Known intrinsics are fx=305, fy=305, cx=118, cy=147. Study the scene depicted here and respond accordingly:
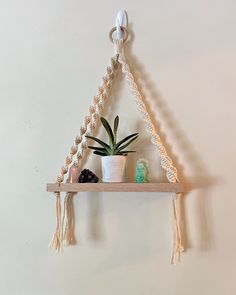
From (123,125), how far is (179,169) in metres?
0.25

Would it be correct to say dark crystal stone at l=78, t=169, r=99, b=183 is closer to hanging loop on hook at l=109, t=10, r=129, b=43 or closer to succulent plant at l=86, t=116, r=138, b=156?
succulent plant at l=86, t=116, r=138, b=156

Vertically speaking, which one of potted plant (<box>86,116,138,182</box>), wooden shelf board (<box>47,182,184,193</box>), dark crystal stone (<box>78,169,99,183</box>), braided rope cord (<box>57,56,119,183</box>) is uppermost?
braided rope cord (<box>57,56,119,183</box>)

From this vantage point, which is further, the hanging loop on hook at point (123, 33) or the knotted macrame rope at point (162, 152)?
the hanging loop on hook at point (123, 33)

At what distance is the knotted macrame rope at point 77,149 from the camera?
3.31 ft

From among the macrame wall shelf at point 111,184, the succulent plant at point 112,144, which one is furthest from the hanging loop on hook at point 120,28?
the succulent plant at point 112,144

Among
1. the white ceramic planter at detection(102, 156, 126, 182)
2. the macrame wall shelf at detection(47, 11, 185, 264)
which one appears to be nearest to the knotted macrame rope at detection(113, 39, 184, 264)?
the macrame wall shelf at detection(47, 11, 185, 264)

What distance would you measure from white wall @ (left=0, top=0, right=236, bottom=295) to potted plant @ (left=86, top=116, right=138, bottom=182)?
0.08m

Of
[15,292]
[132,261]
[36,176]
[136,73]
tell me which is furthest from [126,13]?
[15,292]

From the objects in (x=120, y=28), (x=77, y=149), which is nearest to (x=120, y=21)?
(x=120, y=28)

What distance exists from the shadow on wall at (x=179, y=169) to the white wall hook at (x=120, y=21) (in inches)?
1.0

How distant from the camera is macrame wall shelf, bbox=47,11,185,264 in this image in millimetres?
917

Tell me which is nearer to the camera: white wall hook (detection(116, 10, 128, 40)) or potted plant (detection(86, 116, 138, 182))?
potted plant (detection(86, 116, 138, 182))

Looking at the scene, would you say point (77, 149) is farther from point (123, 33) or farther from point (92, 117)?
point (123, 33)

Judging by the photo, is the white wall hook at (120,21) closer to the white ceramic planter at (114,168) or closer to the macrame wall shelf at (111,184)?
the macrame wall shelf at (111,184)
